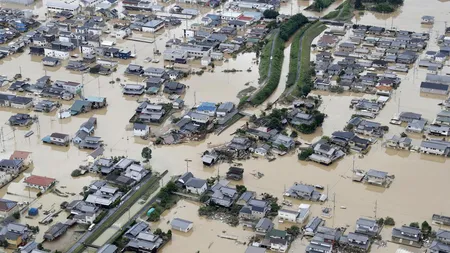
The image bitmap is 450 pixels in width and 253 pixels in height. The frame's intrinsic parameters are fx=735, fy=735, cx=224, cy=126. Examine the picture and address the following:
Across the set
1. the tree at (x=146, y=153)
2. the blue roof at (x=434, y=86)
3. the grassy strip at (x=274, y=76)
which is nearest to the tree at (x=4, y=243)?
the tree at (x=146, y=153)

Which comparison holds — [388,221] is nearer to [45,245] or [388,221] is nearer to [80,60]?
[45,245]

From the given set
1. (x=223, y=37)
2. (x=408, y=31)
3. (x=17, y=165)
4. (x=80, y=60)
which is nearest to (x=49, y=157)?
(x=17, y=165)

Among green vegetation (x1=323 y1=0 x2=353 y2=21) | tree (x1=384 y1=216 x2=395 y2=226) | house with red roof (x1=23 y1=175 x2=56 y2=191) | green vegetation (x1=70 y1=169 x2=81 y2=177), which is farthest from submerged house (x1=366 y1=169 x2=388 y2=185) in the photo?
green vegetation (x1=323 y1=0 x2=353 y2=21)

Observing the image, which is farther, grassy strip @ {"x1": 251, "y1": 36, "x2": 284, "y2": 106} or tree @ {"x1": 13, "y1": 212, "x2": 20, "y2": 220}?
grassy strip @ {"x1": 251, "y1": 36, "x2": 284, "y2": 106}

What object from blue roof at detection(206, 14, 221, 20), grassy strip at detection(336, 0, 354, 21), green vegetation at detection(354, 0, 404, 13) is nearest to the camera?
blue roof at detection(206, 14, 221, 20)

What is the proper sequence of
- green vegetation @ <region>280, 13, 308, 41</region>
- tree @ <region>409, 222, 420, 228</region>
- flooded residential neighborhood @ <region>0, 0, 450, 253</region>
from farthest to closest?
1. green vegetation @ <region>280, 13, 308, 41</region>
2. flooded residential neighborhood @ <region>0, 0, 450, 253</region>
3. tree @ <region>409, 222, 420, 228</region>

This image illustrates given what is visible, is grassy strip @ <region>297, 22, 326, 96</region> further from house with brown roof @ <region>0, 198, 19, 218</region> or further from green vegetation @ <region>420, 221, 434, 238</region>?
house with brown roof @ <region>0, 198, 19, 218</region>

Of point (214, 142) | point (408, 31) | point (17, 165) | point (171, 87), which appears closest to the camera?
point (17, 165)
